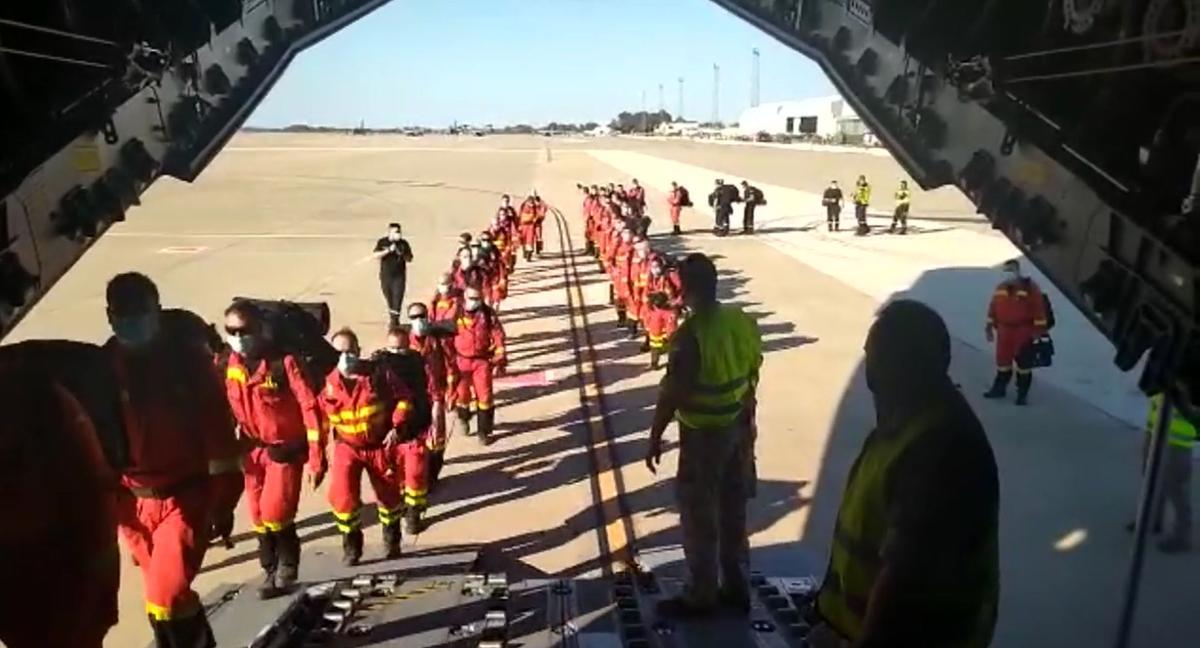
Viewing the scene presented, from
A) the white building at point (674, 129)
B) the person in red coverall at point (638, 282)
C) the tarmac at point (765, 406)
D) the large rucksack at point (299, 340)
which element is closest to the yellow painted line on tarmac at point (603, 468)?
the tarmac at point (765, 406)

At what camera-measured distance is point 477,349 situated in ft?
27.8

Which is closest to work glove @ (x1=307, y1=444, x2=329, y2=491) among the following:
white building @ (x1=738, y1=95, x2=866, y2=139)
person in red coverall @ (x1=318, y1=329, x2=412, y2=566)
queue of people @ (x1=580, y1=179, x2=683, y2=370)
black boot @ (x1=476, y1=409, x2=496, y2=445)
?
person in red coverall @ (x1=318, y1=329, x2=412, y2=566)

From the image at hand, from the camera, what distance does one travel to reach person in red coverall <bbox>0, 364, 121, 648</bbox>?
2594 mm

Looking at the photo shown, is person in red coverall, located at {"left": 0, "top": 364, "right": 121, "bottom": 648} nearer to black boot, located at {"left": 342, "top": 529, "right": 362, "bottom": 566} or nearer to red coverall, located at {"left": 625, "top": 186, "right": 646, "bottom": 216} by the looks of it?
black boot, located at {"left": 342, "top": 529, "right": 362, "bottom": 566}

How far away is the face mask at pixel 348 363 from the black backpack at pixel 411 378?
108mm

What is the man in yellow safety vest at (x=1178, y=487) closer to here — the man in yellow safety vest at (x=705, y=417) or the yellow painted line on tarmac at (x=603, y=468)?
the man in yellow safety vest at (x=705, y=417)

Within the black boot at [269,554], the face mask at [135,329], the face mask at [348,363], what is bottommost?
the black boot at [269,554]

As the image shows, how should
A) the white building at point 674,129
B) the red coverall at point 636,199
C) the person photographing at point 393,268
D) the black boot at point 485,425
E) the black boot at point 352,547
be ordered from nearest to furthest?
the black boot at point 352,547 → the black boot at point 485,425 → the person photographing at point 393,268 → the red coverall at point 636,199 → the white building at point 674,129

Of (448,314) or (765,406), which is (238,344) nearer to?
(448,314)

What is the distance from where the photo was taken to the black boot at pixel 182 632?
4.01m

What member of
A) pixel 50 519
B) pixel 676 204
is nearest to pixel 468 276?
pixel 50 519

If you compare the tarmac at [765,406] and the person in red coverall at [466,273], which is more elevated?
the person in red coverall at [466,273]

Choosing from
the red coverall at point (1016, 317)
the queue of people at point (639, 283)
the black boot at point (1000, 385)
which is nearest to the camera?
the red coverall at point (1016, 317)

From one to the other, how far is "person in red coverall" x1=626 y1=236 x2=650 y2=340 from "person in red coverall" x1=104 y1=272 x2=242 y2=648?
26.1 ft
